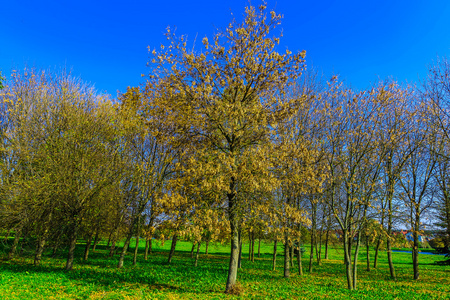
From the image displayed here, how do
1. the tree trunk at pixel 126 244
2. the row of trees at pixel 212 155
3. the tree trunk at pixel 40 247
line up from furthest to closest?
the tree trunk at pixel 126 244 < the tree trunk at pixel 40 247 < the row of trees at pixel 212 155

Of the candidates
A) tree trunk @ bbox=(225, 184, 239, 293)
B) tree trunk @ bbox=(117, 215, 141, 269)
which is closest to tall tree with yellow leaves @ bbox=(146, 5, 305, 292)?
tree trunk @ bbox=(225, 184, 239, 293)

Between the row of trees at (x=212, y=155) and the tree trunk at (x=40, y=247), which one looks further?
the tree trunk at (x=40, y=247)

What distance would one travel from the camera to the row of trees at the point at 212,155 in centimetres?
1197

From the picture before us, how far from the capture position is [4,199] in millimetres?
15414

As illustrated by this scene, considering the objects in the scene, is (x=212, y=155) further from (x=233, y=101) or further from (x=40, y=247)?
(x=40, y=247)

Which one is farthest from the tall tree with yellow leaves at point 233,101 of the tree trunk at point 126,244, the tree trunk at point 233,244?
the tree trunk at point 126,244

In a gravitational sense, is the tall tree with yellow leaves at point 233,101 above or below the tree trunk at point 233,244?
above

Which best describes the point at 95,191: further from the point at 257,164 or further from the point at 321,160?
the point at 321,160

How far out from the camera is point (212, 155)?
497 inches

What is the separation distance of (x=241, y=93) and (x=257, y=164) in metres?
3.93

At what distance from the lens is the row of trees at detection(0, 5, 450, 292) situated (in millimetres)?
11969

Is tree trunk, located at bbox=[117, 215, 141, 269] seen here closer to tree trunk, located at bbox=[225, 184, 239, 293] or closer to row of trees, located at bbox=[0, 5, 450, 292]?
row of trees, located at bbox=[0, 5, 450, 292]

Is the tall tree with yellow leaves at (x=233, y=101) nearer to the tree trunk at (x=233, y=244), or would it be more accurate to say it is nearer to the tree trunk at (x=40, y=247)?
the tree trunk at (x=233, y=244)

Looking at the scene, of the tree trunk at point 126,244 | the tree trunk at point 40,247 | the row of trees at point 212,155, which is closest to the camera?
the row of trees at point 212,155
